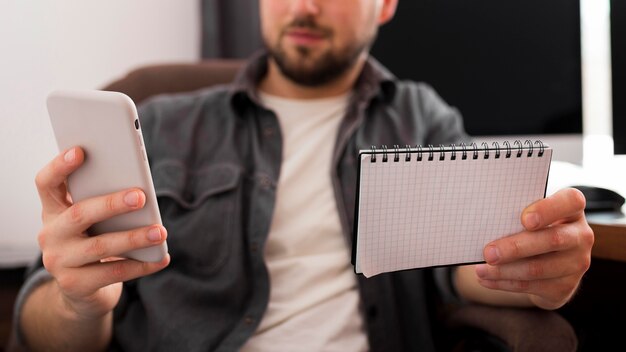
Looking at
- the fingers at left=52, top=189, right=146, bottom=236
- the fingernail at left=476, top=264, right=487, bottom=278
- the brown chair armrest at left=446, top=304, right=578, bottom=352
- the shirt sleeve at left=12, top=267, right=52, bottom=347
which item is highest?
the fingers at left=52, top=189, right=146, bottom=236

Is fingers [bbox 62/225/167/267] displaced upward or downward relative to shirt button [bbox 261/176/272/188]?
upward

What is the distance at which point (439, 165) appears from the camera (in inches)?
19.1

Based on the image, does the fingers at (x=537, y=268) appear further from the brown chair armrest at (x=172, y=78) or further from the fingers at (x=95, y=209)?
the brown chair armrest at (x=172, y=78)

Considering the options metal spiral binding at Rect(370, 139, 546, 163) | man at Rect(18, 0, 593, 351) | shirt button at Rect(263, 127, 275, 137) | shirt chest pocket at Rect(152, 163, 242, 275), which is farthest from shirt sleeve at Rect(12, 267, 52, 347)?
metal spiral binding at Rect(370, 139, 546, 163)

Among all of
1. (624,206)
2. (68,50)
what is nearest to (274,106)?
(68,50)

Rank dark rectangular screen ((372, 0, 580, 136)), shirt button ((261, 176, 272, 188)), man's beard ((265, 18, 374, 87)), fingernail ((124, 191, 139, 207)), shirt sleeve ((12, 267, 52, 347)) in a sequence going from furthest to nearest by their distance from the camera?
dark rectangular screen ((372, 0, 580, 136))
man's beard ((265, 18, 374, 87))
shirt button ((261, 176, 272, 188))
shirt sleeve ((12, 267, 52, 347))
fingernail ((124, 191, 139, 207))

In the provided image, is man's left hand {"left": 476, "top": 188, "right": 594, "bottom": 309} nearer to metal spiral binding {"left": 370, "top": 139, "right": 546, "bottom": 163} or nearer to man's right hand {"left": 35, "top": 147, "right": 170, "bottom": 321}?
metal spiral binding {"left": 370, "top": 139, "right": 546, "bottom": 163}

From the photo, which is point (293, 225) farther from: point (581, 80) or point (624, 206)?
point (581, 80)

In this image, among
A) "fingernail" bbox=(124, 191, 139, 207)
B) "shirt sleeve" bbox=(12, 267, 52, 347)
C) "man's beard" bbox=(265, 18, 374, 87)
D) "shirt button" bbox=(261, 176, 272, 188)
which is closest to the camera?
"fingernail" bbox=(124, 191, 139, 207)

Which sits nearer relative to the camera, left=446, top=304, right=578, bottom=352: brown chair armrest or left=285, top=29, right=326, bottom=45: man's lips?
left=446, top=304, right=578, bottom=352: brown chair armrest

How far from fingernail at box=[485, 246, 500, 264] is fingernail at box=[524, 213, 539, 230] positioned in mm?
37

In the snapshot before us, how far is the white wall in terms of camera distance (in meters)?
0.52

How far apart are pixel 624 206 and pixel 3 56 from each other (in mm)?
753

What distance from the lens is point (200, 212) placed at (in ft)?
2.52
